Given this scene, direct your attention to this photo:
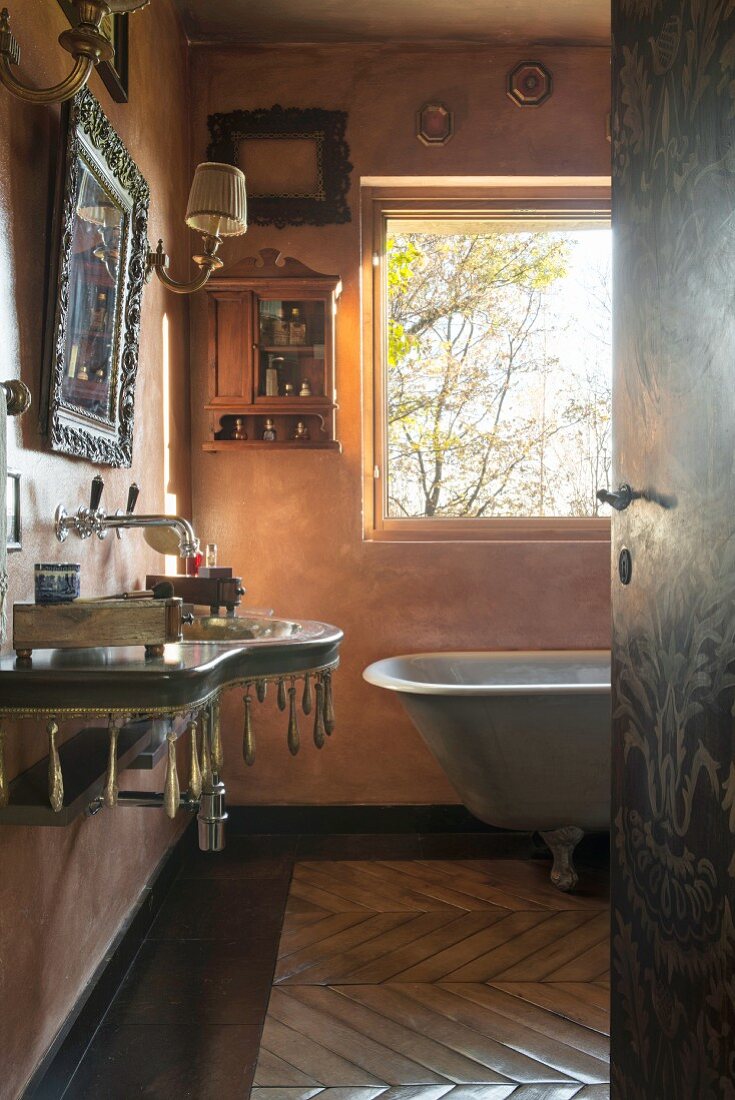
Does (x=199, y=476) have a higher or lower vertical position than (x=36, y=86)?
lower

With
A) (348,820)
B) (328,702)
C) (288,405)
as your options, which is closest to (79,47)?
(328,702)

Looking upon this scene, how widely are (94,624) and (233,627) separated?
0.83 metres

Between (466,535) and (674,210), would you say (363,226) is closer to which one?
(466,535)

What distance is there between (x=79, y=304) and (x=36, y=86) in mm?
389

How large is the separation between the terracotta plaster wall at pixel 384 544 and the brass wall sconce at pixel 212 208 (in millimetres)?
871

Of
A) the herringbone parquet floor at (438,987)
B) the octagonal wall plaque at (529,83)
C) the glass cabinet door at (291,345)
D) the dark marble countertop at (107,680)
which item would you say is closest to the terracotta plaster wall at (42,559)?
the dark marble countertop at (107,680)

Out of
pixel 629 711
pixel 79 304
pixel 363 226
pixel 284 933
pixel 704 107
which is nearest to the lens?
pixel 704 107

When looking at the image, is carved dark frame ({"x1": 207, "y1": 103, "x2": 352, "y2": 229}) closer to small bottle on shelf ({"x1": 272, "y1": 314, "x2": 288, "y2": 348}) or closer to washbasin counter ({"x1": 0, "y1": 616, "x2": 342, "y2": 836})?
small bottle on shelf ({"x1": 272, "y1": 314, "x2": 288, "y2": 348})

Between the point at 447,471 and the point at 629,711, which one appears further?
the point at 447,471

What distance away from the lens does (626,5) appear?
137 centimetres

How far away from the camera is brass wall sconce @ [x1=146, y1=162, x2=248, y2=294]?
2363 millimetres

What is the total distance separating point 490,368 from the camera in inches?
136

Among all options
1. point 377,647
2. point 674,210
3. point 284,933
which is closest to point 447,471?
point 377,647

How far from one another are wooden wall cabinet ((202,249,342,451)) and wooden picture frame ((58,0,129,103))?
0.88m
